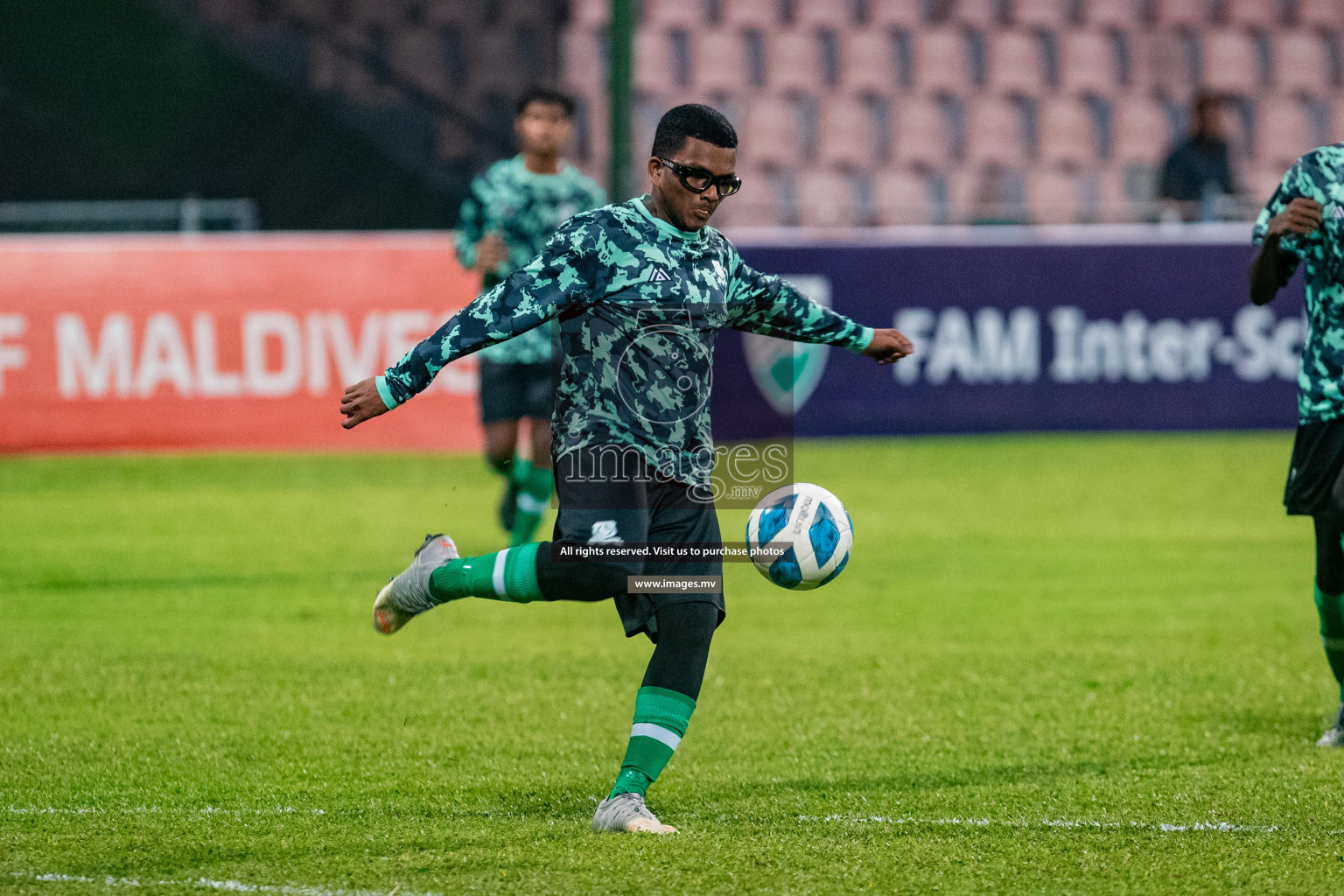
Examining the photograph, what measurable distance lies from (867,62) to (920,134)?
110 centimetres

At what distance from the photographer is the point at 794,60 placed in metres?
21.9

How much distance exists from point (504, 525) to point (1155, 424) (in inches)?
294

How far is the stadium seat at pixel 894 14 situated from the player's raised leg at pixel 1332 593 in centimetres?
1677

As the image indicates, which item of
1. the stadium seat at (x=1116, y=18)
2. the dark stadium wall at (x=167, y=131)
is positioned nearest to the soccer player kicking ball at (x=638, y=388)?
the dark stadium wall at (x=167, y=131)

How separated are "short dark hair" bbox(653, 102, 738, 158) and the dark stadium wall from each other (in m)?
14.4

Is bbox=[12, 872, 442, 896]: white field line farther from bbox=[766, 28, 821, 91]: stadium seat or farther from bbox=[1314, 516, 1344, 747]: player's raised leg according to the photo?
bbox=[766, 28, 821, 91]: stadium seat

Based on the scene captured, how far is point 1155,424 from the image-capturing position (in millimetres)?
15383

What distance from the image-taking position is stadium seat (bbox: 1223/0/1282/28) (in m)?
22.6

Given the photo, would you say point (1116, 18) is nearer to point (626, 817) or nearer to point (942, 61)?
point (942, 61)

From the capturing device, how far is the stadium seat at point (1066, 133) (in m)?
21.9

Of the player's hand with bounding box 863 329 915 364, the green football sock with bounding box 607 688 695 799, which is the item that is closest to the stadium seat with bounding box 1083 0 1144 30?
the player's hand with bounding box 863 329 915 364

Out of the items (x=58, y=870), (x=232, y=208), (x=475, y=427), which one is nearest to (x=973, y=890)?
(x=58, y=870)

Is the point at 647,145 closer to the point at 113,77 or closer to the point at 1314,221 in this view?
the point at 113,77

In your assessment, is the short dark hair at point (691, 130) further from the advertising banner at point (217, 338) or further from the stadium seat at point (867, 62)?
the stadium seat at point (867, 62)
